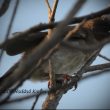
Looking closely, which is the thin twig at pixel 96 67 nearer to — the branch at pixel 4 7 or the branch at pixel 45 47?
the branch at pixel 4 7

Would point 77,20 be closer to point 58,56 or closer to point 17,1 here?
point 17,1

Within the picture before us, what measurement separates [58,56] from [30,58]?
6.12ft

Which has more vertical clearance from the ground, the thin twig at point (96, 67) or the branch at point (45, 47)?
the branch at point (45, 47)

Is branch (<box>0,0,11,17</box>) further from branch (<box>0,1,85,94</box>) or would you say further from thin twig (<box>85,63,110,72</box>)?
thin twig (<box>85,63,110,72</box>)

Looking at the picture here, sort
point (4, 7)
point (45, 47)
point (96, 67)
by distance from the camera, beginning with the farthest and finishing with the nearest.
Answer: point (96, 67), point (4, 7), point (45, 47)

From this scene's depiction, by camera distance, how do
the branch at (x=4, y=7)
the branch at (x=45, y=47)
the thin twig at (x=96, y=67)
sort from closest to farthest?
the branch at (x=45, y=47) < the branch at (x=4, y=7) < the thin twig at (x=96, y=67)

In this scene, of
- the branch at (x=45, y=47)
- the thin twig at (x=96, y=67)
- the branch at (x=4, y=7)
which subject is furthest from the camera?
the thin twig at (x=96, y=67)

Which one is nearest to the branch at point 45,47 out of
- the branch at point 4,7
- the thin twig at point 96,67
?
the branch at point 4,7

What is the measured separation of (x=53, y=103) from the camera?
1896 millimetres

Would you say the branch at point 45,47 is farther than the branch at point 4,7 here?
No

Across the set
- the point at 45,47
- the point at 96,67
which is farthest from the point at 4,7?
the point at 96,67

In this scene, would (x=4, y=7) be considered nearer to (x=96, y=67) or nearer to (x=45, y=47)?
(x=45, y=47)

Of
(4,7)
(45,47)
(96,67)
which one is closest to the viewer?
(45,47)

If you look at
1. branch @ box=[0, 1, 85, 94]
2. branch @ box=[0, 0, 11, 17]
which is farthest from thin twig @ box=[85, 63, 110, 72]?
branch @ box=[0, 1, 85, 94]
